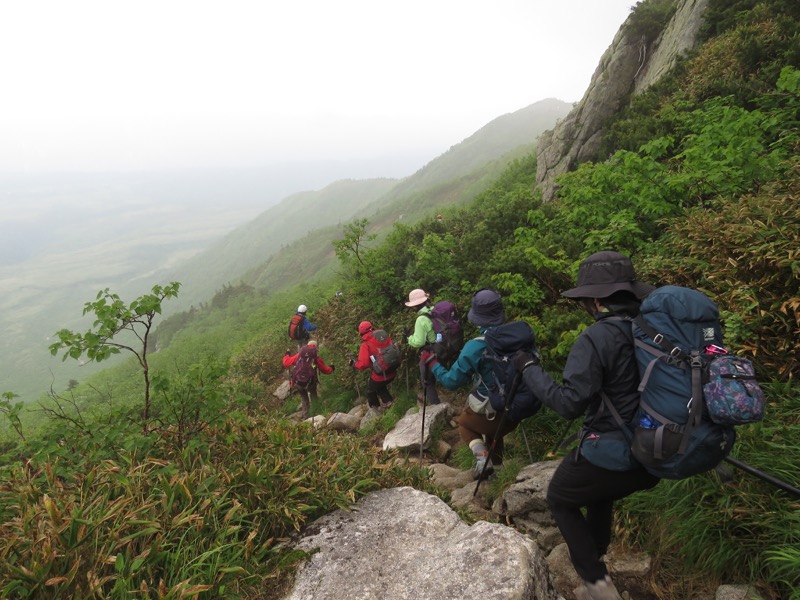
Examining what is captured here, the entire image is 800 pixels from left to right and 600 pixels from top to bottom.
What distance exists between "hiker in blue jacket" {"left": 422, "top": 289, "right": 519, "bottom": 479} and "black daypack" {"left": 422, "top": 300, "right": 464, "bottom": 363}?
124cm

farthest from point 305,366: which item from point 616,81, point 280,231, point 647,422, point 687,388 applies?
point 280,231

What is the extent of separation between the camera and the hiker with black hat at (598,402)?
9.03 ft

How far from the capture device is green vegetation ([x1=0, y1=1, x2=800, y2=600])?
3.11m

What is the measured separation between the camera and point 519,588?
2898mm

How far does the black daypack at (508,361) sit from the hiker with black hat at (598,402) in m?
0.86

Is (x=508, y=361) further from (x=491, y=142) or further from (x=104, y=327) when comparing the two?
(x=491, y=142)

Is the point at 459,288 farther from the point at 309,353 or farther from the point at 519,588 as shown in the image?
the point at 519,588

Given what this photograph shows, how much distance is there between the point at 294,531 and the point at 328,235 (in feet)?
256

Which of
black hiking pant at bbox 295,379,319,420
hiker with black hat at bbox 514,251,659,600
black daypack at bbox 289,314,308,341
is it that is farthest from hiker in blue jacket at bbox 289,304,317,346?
hiker with black hat at bbox 514,251,659,600

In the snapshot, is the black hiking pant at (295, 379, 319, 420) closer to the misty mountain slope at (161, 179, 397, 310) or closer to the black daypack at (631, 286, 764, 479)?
the black daypack at (631, 286, 764, 479)

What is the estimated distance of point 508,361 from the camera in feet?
14.1

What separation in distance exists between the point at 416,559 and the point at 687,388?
2.53 m

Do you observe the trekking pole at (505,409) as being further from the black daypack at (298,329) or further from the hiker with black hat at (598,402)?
the black daypack at (298,329)

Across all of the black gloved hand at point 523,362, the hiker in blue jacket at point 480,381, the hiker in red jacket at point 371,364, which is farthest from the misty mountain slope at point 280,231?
the black gloved hand at point 523,362
